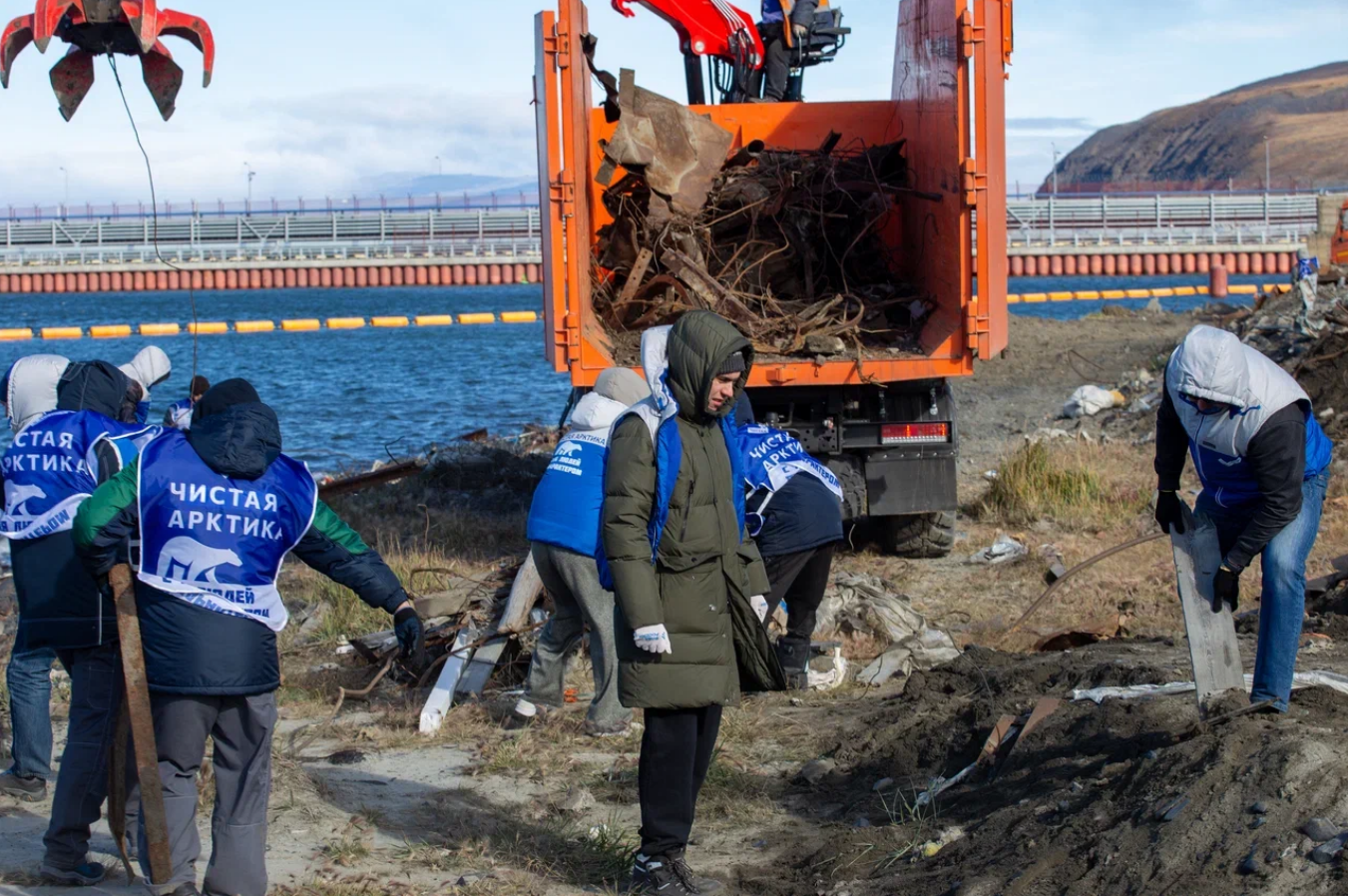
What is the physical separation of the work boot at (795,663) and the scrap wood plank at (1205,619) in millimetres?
1953

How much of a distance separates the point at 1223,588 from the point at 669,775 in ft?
6.31

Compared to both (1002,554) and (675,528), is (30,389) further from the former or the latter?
(1002,554)

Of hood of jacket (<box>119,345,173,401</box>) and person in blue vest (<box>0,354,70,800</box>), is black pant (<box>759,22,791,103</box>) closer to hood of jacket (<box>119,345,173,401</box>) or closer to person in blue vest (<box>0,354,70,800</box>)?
hood of jacket (<box>119,345,173,401</box>)

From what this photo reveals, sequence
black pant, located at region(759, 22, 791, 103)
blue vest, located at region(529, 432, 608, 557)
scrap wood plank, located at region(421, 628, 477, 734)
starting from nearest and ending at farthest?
blue vest, located at region(529, 432, 608, 557) < scrap wood plank, located at region(421, 628, 477, 734) < black pant, located at region(759, 22, 791, 103)

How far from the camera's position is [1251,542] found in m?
4.70

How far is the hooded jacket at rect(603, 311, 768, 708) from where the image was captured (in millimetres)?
4031

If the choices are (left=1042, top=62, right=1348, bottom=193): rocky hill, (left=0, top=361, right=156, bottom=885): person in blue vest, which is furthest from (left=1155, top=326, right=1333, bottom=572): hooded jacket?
(left=1042, top=62, right=1348, bottom=193): rocky hill

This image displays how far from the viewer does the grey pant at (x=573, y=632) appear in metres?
5.71

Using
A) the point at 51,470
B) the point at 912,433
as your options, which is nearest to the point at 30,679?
the point at 51,470

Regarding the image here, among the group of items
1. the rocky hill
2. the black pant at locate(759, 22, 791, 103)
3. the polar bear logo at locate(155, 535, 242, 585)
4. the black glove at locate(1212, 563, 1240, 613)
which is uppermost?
the rocky hill

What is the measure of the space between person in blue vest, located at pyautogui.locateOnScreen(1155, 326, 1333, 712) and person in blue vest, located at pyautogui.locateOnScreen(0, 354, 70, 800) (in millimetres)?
3728

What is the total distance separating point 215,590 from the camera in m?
3.87

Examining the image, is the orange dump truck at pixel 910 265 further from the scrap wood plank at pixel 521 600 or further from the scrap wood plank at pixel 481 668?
the scrap wood plank at pixel 481 668

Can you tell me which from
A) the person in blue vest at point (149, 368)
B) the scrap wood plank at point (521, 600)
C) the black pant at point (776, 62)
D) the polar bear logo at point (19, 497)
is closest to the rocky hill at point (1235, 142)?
the black pant at point (776, 62)
